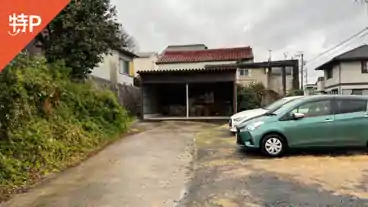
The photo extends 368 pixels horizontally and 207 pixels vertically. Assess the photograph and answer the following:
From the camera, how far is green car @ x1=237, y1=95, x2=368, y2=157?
9.33m

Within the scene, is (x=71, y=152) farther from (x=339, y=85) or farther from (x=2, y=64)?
(x=339, y=85)

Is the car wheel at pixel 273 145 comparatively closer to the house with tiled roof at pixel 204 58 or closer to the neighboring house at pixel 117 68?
the neighboring house at pixel 117 68

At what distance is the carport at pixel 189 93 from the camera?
21.8 m

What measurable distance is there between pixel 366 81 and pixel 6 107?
101ft

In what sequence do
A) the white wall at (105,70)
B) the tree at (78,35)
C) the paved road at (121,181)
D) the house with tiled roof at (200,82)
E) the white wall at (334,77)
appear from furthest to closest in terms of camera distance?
the white wall at (334,77) → the white wall at (105,70) → the house with tiled roof at (200,82) → the tree at (78,35) → the paved road at (121,181)

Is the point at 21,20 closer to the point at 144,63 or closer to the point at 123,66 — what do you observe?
the point at 123,66

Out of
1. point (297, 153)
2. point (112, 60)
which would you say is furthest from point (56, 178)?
point (112, 60)

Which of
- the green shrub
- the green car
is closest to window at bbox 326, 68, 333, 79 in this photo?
the green shrub

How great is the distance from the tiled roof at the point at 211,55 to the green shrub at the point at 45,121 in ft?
71.7

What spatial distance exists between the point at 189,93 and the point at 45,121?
54.5ft

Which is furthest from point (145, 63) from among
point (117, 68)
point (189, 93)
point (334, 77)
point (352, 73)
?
point (352, 73)

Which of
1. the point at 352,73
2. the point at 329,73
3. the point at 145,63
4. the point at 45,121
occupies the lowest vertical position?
the point at 45,121

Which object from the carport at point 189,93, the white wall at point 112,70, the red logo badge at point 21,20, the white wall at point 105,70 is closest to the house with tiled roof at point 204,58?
the white wall at point 112,70

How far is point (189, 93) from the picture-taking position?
2588 centimetres
